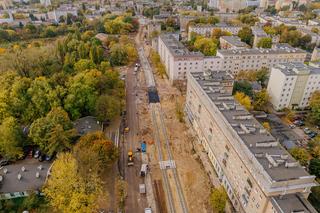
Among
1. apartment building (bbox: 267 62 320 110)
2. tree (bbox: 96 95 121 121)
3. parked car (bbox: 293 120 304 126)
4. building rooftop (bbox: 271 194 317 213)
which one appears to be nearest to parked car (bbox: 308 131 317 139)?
parked car (bbox: 293 120 304 126)

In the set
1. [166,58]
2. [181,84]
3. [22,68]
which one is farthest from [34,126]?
[166,58]

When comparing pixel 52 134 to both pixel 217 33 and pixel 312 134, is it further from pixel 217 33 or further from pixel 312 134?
pixel 217 33

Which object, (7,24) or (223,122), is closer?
(223,122)

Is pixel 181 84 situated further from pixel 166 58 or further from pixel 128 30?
pixel 128 30

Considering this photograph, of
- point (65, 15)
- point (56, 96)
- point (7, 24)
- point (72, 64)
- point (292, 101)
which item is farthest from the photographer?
point (65, 15)

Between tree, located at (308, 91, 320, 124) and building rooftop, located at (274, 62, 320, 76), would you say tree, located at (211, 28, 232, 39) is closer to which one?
building rooftop, located at (274, 62, 320, 76)

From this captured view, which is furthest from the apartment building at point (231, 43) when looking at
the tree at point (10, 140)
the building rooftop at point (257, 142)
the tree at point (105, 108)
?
the tree at point (10, 140)
